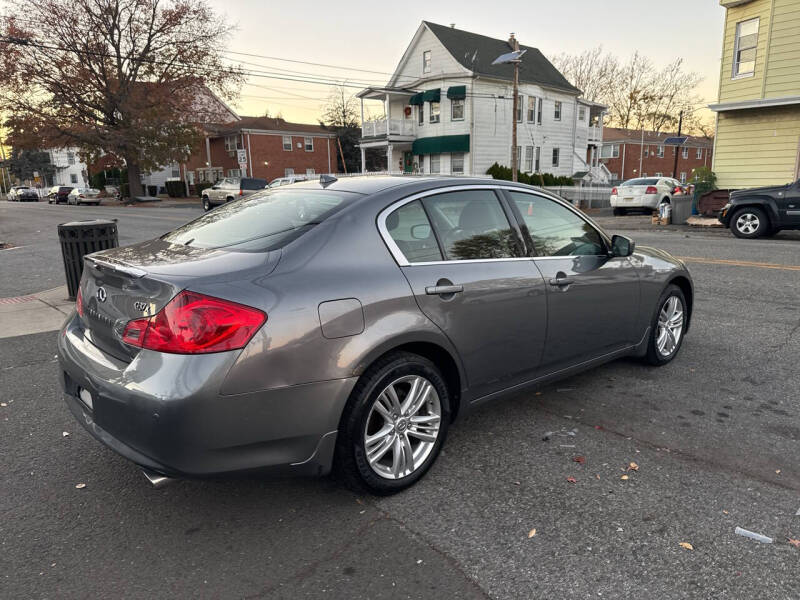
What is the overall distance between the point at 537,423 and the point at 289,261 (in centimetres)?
211

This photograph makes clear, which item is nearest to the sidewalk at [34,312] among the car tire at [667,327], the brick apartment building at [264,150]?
the car tire at [667,327]

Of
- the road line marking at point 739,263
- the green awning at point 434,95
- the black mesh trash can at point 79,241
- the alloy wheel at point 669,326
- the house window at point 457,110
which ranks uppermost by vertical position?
the green awning at point 434,95

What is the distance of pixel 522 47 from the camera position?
135 ft

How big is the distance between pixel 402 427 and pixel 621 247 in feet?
7.35

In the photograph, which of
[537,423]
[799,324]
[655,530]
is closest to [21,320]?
[537,423]

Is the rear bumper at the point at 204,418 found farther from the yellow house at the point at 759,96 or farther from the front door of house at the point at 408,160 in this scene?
the front door of house at the point at 408,160

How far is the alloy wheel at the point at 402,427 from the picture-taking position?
2906 mm

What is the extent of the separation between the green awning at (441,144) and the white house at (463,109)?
0.06 m

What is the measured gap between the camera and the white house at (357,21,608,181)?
34.1m

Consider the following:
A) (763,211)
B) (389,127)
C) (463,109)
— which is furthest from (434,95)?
(763,211)

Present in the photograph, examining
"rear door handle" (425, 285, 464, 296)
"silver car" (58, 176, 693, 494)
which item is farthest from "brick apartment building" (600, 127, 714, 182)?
"rear door handle" (425, 285, 464, 296)

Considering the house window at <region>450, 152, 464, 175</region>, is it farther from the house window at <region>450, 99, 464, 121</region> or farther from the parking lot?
the parking lot

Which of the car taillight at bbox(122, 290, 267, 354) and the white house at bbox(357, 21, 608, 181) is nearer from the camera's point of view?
the car taillight at bbox(122, 290, 267, 354)

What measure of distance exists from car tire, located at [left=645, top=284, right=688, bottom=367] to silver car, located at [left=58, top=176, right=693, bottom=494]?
0.91 meters
